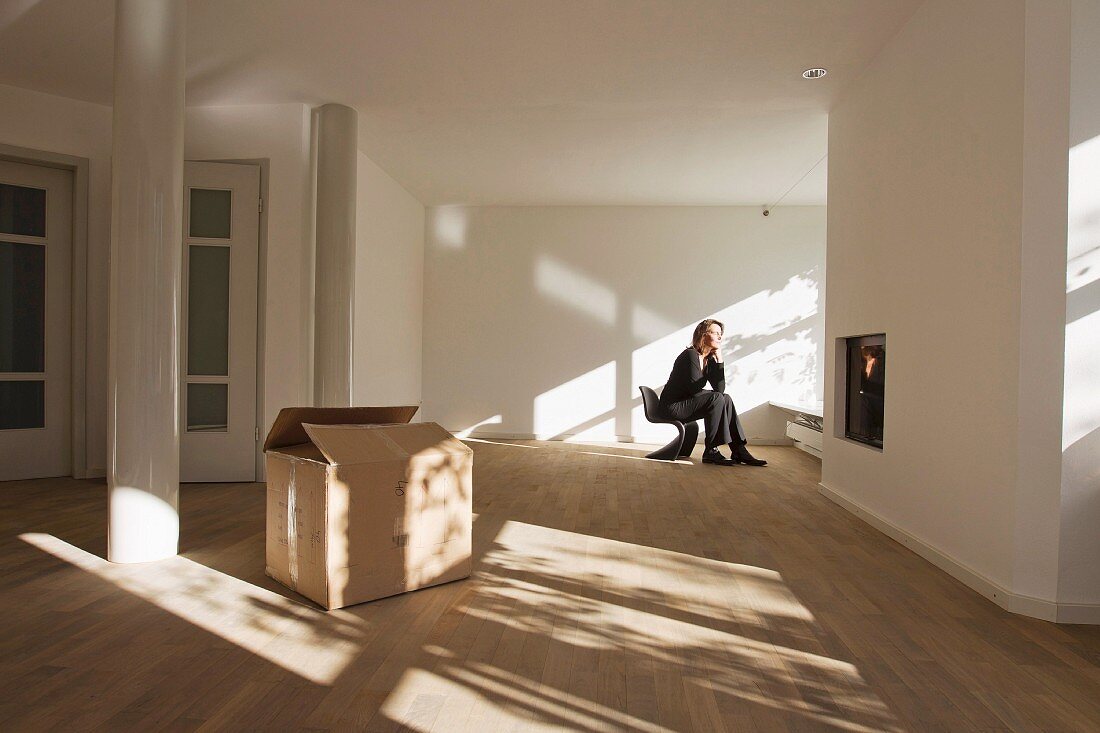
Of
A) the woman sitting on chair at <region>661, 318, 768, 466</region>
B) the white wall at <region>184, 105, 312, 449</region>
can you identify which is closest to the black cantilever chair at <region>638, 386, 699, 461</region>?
the woman sitting on chair at <region>661, 318, 768, 466</region>

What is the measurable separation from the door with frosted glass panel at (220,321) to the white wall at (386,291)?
3.49 ft

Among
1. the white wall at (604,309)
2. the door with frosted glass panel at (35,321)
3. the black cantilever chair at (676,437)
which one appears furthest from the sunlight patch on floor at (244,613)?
the white wall at (604,309)

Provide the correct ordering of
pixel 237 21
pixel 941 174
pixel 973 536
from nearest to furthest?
pixel 973 536
pixel 941 174
pixel 237 21

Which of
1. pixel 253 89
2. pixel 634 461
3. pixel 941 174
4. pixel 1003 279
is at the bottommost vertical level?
pixel 634 461

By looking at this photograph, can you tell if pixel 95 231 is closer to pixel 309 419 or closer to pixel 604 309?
pixel 309 419

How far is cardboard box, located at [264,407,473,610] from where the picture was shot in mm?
2492

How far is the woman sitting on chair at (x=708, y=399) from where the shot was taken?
6.62 metres

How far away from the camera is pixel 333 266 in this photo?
5.12 m

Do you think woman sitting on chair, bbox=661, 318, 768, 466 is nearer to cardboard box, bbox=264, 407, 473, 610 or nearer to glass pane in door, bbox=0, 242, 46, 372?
cardboard box, bbox=264, 407, 473, 610

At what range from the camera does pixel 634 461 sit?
6.76m

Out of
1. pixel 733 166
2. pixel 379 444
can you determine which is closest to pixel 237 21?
pixel 379 444

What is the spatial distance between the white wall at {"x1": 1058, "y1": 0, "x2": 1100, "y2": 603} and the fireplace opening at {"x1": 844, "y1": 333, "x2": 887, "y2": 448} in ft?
4.84

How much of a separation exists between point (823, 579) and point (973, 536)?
617mm

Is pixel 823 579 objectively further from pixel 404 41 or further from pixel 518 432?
pixel 518 432
